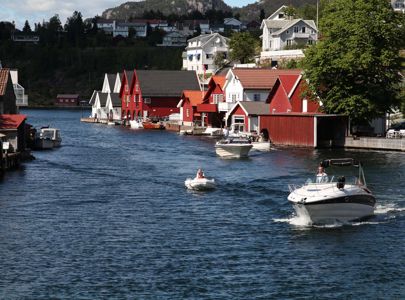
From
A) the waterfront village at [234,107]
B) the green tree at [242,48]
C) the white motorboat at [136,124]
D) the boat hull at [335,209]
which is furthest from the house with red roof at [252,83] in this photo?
the boat hull at [335,209]

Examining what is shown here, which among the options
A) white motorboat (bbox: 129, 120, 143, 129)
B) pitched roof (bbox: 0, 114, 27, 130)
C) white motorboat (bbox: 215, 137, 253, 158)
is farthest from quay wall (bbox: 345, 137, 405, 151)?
white motorboat (bbox: 129, 120, 143, 129)

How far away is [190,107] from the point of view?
14050cm

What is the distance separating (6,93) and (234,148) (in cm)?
2402

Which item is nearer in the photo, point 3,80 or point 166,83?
point 3,80

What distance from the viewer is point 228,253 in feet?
141

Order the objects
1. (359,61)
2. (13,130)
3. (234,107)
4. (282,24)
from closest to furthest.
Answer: (13,130) < (359,61) < (234,107) < (282,24)

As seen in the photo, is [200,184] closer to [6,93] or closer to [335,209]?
[335,209]

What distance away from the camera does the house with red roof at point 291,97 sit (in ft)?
348

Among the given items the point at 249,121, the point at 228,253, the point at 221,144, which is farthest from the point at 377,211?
the point at 249,121

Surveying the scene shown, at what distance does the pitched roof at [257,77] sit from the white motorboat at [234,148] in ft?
115

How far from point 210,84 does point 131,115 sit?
31.7m

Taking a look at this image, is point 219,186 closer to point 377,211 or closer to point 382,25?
point 377,211

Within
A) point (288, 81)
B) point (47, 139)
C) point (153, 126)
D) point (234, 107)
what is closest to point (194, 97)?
point (153, 126)

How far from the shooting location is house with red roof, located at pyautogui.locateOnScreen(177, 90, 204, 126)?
138750mm
